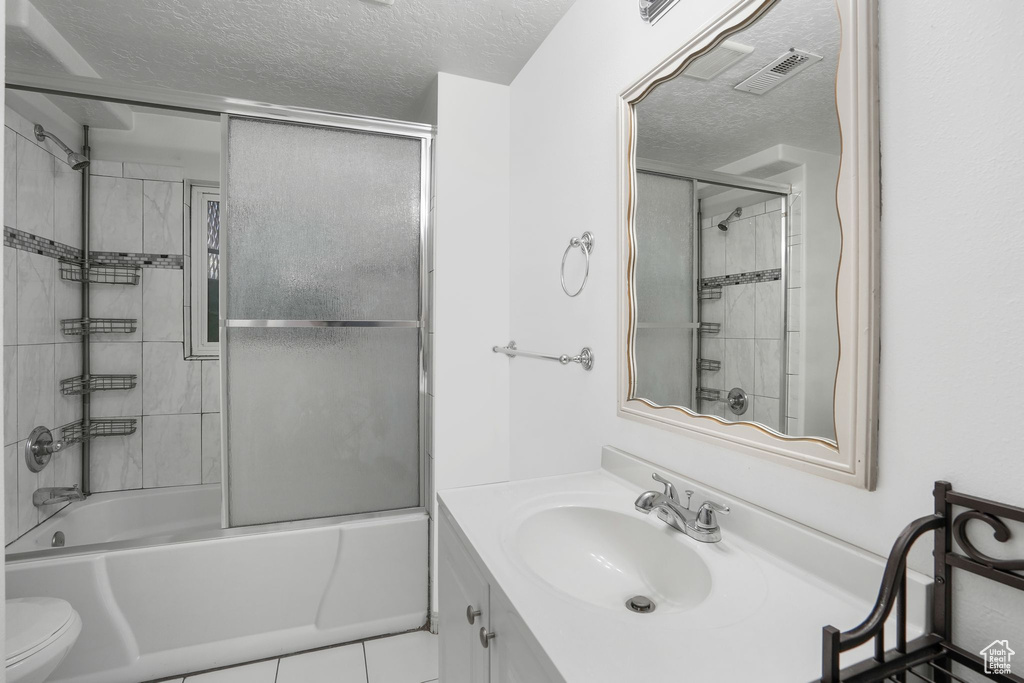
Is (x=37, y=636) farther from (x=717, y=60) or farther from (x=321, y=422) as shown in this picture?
(x=717, y=60)

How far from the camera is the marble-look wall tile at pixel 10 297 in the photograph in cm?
192

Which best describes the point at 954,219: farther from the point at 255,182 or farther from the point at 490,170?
the point at 255,182

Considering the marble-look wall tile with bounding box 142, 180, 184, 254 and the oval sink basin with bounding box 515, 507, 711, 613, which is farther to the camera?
the marble-look wall tile with bounding box 142, 180, 184, 254

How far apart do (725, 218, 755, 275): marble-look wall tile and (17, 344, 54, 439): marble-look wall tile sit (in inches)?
106

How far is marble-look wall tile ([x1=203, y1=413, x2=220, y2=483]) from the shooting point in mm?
2791

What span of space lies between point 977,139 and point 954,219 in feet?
0.34

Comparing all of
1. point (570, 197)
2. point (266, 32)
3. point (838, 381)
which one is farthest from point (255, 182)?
point (838, 381)

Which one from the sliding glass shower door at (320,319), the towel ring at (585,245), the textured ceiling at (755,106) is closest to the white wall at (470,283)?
the sliding glass shower door at (320,319)

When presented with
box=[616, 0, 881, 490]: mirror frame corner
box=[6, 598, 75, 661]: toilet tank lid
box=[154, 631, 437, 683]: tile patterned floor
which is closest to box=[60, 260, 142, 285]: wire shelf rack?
box=[6, 598, 75, 661]: toilet tank lid

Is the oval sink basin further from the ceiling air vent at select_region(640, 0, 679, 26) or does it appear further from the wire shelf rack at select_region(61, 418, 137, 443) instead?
the wire shelf rack at select_region(61, 418, 137, 443)

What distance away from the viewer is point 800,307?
2.92 feet

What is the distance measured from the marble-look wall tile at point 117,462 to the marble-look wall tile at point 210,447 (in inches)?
12.1

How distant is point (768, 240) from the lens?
3.13ft


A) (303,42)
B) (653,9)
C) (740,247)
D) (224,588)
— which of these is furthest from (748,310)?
(224,588)
